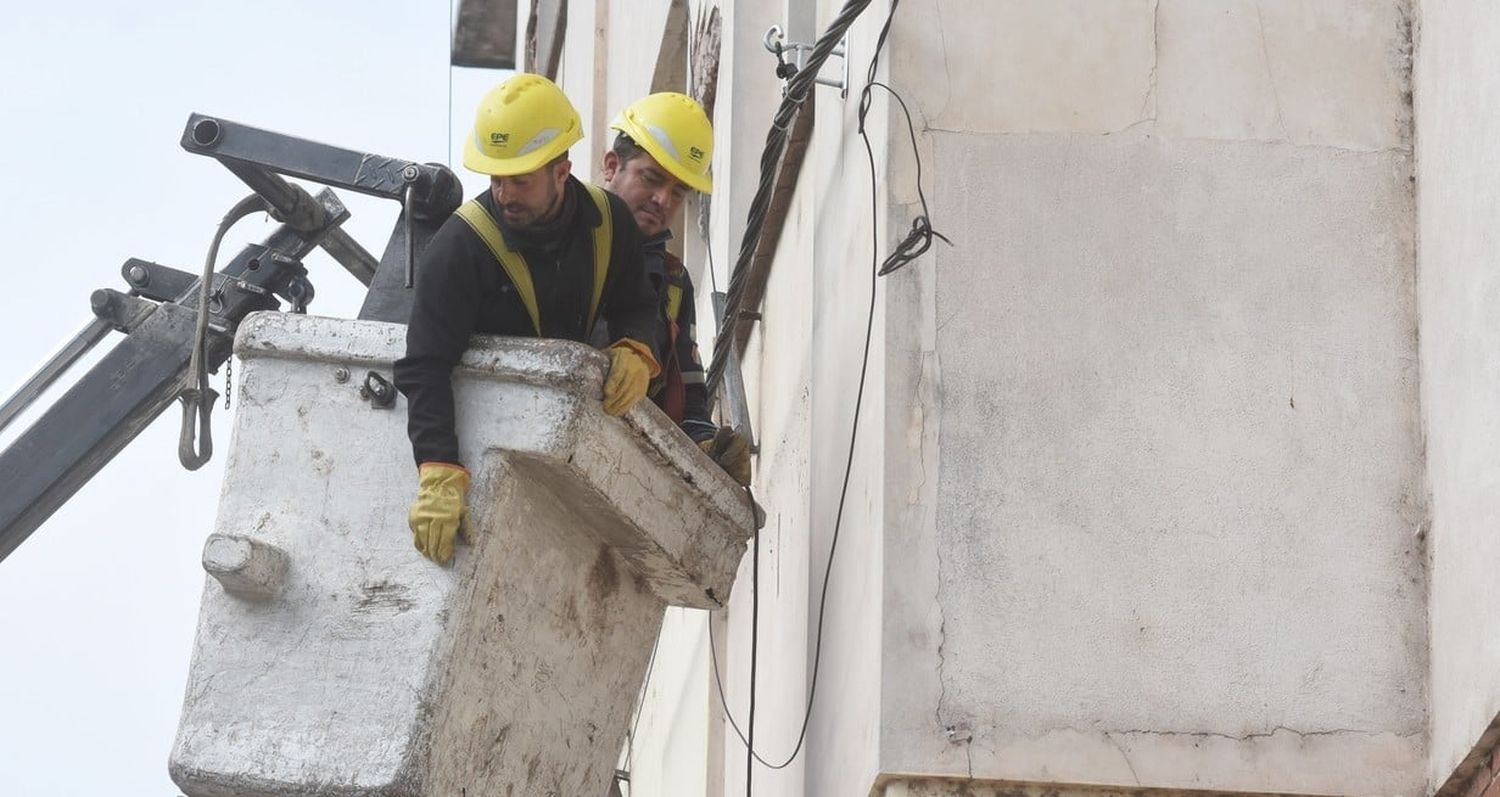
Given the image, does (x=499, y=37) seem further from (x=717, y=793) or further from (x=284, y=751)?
(x=284, y=751)

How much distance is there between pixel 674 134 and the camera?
695 cm

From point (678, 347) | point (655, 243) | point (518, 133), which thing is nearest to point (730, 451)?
point (678, 347)

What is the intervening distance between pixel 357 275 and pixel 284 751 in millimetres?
2794

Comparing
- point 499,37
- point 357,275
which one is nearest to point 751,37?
point 357,275

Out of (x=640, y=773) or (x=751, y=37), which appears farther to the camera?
(x=640, y=773)

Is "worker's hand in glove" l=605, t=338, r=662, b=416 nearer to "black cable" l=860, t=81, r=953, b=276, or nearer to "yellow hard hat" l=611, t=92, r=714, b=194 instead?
"black cable" l=860, t=81, r=953, b=276

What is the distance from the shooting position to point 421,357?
5715mm

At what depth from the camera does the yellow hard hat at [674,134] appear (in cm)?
692

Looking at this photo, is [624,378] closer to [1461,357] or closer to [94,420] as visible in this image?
[1461,357]

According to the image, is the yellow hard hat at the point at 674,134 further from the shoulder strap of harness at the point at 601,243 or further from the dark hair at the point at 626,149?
the shoulder strap of harness at the point at 601,243

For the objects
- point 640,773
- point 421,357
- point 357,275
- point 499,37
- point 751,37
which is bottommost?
point 640,773

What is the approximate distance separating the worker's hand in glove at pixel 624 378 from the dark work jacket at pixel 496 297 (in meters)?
0.26

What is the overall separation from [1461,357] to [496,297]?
8.04 feet

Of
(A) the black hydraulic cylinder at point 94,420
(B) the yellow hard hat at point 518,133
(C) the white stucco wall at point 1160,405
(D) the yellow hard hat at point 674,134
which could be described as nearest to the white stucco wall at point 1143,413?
(C) the white stucco wall at point 1160,405
